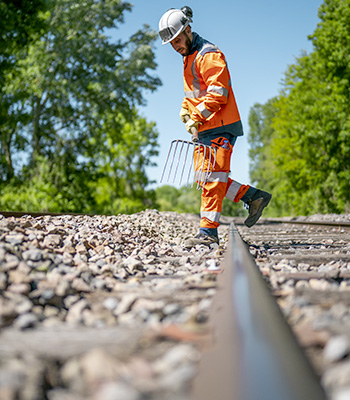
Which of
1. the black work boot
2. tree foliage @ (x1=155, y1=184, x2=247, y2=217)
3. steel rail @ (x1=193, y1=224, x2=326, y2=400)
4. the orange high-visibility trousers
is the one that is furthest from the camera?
tree foliage @ (x1=155, y1=184, x2=247, y2=217)

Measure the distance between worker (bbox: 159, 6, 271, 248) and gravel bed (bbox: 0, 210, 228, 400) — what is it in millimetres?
1509

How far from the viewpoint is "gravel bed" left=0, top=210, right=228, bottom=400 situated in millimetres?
956

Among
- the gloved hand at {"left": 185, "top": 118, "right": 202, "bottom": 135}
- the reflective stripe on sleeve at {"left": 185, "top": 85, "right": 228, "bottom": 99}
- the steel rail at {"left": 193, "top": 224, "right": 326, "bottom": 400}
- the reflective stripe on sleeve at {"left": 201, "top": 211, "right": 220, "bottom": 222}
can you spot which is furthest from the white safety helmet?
the steel rail at {"left": 193, "top": 224, "right": 326, "bottom": 400}

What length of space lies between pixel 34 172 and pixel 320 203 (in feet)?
50.0

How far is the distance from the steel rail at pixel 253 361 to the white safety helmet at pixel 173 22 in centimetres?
357

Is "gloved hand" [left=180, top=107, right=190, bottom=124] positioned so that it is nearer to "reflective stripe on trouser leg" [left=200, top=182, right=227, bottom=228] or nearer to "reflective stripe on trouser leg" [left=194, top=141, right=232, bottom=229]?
"reflective stripe on trouser leg" [left=194, top=141, right=232, bottom=229]

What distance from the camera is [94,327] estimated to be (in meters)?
1.34

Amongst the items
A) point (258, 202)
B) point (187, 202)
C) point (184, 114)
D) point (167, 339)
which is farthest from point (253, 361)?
point (187, 202)

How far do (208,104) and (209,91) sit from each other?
0.43 ft

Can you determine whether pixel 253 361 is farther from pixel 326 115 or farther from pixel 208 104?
pixel 326 115

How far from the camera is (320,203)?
859 inches

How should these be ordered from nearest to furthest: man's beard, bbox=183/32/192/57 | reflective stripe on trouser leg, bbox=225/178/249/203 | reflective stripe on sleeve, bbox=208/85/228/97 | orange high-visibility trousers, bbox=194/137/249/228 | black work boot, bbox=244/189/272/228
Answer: reflective stripe on sleeve, bbox=208/85/228/97
orange high-visibility trousers, bbox=194/137/249/228
man's beard, bbox=183/32/192/57
reflective stripe on trouser leg, bbox=225/178/249/203
black work boot, bbox=244/189/272/228

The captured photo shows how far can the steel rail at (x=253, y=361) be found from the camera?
2.65 feet

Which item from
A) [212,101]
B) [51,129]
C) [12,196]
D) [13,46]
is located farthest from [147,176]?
[212,101]
